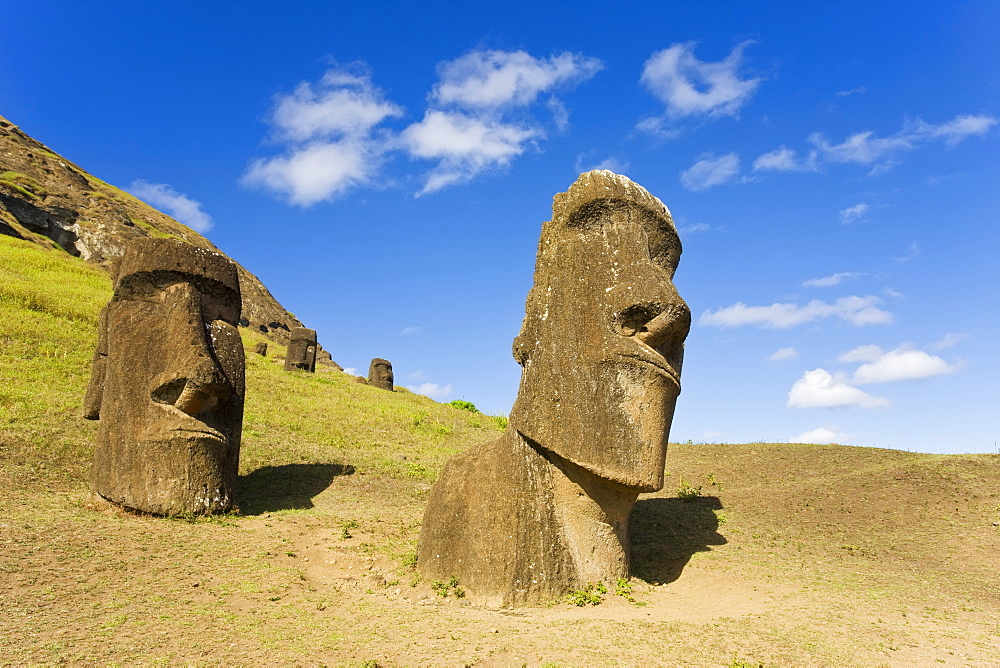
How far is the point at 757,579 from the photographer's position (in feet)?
29.6

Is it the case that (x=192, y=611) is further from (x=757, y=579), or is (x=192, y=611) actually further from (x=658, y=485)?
(x=757, y=579)

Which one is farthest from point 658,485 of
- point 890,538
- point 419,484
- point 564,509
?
point 419,484

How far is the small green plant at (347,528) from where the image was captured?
1052cm

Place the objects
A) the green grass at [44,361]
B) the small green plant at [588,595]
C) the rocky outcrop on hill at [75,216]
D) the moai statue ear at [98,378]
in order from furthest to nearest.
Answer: the rocky outcrop on hill at [75,216], the green grass at [44,361], the moai statue ear at [98,378], the small green plant at [588,595]

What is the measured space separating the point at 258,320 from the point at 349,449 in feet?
158

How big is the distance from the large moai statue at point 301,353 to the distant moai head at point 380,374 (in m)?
3.75

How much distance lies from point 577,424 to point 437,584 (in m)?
2.57

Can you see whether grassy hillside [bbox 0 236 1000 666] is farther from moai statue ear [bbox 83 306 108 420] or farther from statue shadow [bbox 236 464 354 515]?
moai statue ear [bbox 83 306 108 420]

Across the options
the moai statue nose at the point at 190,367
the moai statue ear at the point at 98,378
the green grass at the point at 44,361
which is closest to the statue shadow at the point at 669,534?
the moai statue nose at the point at 190,367

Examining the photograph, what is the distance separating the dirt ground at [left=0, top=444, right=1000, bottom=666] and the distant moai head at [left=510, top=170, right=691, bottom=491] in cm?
180

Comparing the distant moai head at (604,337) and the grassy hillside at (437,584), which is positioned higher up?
the distant moai head at (604,337)

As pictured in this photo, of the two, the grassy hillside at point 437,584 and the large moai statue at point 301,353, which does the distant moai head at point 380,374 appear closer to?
the large moai statue at point 301,353

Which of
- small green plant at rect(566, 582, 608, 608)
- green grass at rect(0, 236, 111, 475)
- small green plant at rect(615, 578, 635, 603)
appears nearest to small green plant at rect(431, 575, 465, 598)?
small green plant at rect(566, 582, 608, 608)

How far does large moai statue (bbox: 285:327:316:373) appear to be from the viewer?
1316 inches
